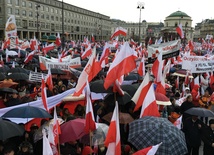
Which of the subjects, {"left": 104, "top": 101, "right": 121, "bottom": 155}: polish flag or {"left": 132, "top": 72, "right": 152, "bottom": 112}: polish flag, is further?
{"left": 132, "top": 72, "right": 152, "bottom": 112}: polish flag

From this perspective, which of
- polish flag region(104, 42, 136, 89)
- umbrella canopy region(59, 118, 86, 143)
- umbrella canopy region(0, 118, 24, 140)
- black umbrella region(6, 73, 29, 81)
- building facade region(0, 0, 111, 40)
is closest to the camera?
umbrella canopy region(0, 118, 24, 140)

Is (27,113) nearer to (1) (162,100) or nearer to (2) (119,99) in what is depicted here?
(2) (119,99)

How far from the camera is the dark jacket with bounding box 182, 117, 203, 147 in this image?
578 cm

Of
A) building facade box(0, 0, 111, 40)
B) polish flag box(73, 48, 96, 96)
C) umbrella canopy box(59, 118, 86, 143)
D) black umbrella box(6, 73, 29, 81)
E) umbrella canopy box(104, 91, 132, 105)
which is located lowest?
umbrella canopy box(59, 118, 86, 143)

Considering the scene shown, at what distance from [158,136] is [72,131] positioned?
4.46 ft

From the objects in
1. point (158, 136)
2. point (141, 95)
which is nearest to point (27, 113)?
point (141, 95)

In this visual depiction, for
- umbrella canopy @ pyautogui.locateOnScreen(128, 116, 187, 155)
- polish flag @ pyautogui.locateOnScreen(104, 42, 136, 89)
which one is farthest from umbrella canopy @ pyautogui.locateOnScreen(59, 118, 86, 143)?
polish flag @ pyautogui.locateOnScreen(104, 42, 136, 89)

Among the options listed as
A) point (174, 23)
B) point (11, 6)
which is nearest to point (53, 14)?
point (11, 6)

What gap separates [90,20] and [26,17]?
35847mm

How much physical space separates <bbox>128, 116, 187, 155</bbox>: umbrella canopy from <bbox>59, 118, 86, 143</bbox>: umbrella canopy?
0.82 m

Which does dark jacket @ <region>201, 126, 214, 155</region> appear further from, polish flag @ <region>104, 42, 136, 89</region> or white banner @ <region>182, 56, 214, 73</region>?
white banner @ <region>182, 56, 214, 73</region>

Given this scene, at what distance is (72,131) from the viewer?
448 centimetres

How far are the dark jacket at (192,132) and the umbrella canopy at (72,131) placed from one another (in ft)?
7.88

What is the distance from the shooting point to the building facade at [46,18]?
194 feet
